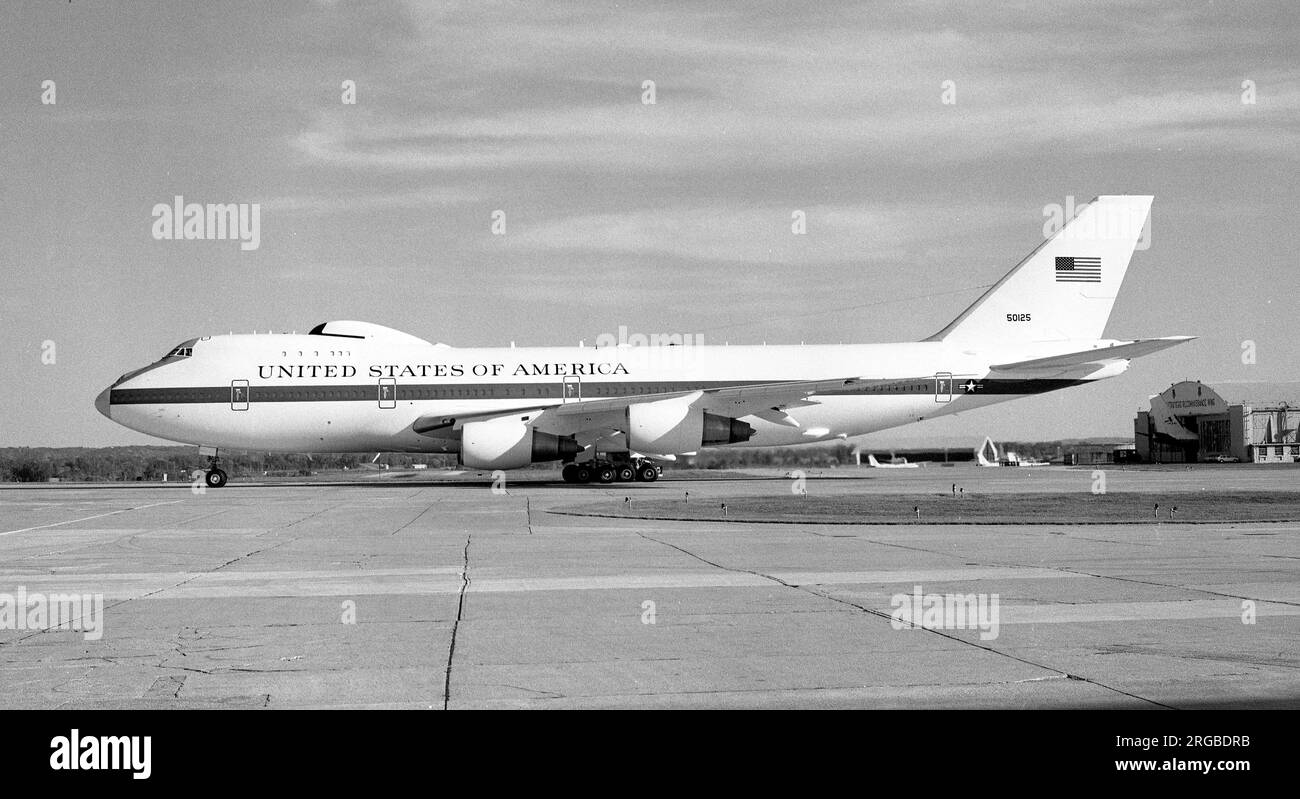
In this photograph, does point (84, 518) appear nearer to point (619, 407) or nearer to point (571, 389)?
point (619, 407)

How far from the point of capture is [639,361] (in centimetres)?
3725

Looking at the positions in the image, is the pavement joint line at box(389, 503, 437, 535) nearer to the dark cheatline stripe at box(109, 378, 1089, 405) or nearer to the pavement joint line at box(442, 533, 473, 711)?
the pavement joint line at box(442, 533, 473, 711)

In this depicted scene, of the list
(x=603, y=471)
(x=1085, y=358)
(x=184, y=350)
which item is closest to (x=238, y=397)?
(x=184, y=350)

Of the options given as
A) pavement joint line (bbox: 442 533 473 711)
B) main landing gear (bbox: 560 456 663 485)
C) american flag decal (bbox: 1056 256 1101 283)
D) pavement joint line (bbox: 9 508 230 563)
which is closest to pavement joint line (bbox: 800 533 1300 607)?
pavement joint line (bbox: 442 533 473 711)

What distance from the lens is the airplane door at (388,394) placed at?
3619cm

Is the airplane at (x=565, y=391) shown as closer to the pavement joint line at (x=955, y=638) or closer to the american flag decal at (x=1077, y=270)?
the american flag decal at (x=1077, y=270)

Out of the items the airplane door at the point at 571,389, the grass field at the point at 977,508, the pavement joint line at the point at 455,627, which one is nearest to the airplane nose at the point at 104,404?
the airplane door at the point at 571,389

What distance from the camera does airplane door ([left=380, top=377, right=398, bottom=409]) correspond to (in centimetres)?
3619

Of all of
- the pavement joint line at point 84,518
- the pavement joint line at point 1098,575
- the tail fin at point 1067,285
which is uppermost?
the tail fin at point 1067,285

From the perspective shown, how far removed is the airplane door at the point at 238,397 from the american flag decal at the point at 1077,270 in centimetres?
2732

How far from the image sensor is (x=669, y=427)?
34281 mm

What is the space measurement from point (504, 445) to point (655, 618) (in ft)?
82.5

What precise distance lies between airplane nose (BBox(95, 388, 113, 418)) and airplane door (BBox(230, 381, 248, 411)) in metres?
4.33
